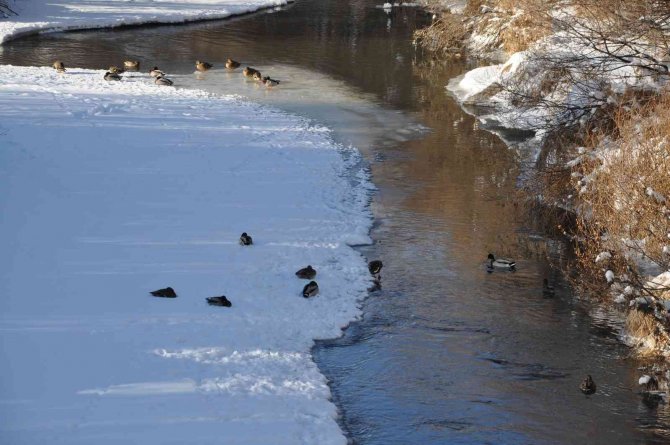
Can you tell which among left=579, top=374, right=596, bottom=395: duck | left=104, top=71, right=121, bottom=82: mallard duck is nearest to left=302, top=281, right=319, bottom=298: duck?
left=579, top=374, right=596, bottom=395: duck

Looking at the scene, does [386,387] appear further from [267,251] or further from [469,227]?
[469,227]

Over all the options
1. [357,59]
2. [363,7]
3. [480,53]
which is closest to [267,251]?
[357,59]

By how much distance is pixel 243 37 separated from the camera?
34.0 meters

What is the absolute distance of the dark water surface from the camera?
945cm

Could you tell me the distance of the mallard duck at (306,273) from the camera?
12805mm

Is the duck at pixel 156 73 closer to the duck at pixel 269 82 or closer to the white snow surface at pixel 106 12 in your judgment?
the duck at pixel 269 82

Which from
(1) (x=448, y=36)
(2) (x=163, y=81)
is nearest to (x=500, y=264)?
(2) (x=163, y=81)

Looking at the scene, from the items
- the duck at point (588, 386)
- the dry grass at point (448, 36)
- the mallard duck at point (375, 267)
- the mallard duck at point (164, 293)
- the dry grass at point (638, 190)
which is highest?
the dry grass at point (448, 36)

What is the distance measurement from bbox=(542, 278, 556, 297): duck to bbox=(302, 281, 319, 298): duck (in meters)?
3.19

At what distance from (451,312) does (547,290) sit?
5.57ft

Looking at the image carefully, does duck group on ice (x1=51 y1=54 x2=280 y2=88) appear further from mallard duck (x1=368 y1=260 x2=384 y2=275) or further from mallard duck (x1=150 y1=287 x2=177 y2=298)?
mallard duck (x1=150 y1=287 x2=177 y2=298)

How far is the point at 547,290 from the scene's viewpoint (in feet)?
41.7

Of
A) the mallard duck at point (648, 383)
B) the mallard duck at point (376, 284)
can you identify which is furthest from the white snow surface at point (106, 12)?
the mallard duck at point (648, 383)

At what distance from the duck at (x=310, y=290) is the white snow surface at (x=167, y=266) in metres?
0.10
